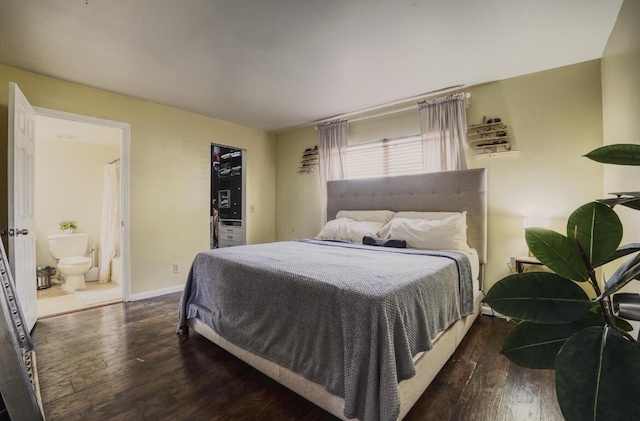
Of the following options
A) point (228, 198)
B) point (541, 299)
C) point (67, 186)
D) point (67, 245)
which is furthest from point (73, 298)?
point (541, 299)

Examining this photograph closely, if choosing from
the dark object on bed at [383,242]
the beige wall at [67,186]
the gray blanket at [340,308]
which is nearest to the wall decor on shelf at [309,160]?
the dark object on bed at [383,242]

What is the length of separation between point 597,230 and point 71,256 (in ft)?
19.3

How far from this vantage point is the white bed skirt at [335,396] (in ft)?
4.83

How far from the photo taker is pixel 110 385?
184cm

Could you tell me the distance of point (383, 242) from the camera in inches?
115

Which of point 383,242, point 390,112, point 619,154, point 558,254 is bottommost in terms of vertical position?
point 383,242

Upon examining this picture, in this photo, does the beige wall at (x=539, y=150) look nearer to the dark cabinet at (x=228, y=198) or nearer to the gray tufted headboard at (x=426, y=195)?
the gray tufted headboard at (x=426, y=195)

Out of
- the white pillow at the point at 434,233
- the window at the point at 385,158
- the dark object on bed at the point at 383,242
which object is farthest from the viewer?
the window at the point at 385,158

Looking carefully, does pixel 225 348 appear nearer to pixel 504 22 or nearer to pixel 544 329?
pixel 544 329

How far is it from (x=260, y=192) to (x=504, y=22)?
3936mm

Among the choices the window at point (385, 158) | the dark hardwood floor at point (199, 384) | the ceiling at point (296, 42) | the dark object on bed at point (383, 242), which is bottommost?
the dark hardwood floor at point (199, 384)

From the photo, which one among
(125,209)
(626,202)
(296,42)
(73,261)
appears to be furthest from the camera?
(73,261)

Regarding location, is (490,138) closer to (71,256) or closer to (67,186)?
(71,256)

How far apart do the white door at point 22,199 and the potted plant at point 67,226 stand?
2102 mm
